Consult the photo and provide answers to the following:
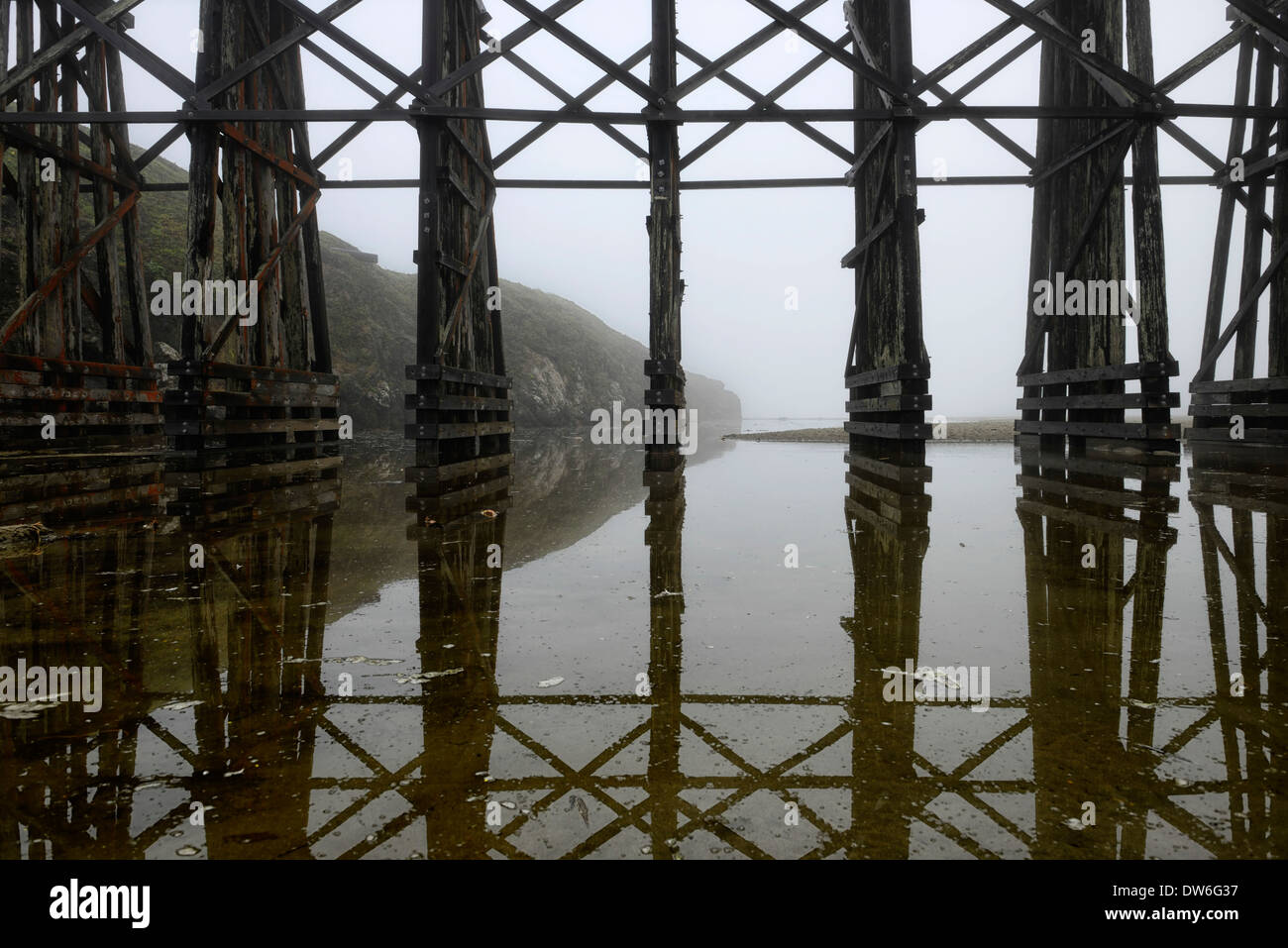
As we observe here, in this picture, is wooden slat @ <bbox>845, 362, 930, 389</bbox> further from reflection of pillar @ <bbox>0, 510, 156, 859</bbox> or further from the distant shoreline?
reflection of pillar @ <bbox>0, 510, 156, 859</bbox>

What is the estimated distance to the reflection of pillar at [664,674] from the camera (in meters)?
1.42

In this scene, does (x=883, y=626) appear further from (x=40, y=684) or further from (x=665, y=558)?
(x=40, y=684)

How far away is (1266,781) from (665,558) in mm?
2702

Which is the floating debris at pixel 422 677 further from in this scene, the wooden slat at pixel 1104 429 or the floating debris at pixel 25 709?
the wooden slat at pixel 1104 429

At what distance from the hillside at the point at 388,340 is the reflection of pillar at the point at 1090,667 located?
19.0 m

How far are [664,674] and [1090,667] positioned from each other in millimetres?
1291

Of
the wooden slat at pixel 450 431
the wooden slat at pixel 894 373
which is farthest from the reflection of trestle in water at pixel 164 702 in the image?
the wooden slat at pixel 894 373

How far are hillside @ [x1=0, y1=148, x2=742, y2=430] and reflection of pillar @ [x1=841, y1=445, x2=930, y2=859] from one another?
17.9 metres

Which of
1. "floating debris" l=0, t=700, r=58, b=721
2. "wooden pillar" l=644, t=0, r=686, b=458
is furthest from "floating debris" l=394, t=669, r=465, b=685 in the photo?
"wooden pillar" l=644, t=0, r=686, b=458

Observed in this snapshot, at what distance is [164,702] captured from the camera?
1.96 metres

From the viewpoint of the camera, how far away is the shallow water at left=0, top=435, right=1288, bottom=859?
53.3 inches
